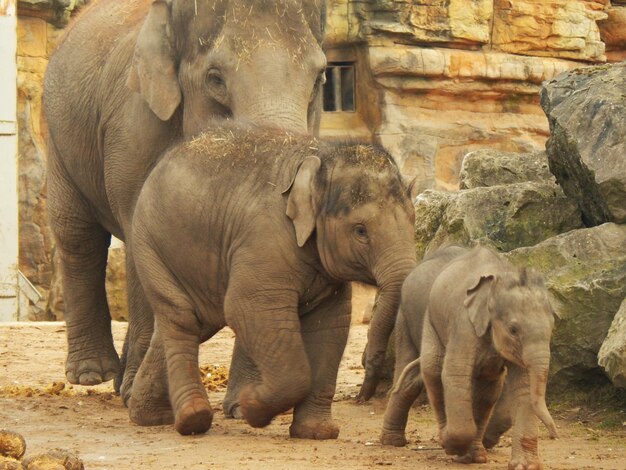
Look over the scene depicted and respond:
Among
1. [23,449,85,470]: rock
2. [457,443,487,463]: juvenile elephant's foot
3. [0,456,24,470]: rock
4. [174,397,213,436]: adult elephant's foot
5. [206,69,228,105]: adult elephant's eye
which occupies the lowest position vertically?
[174,397,213,436]: adult elephant's foot

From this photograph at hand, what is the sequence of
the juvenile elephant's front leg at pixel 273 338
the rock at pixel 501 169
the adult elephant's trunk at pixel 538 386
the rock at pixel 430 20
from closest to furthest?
the adult elephant's trunk at pixel 538 386 < the juvenile elephant's front leg at pixel 273 338 < the rock at pixel 501 169 < the rock at pixel 430 20

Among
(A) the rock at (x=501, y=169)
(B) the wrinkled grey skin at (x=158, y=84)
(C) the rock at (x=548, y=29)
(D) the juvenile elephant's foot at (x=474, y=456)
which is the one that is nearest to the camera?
(D) the juvenile elephant's foot at (x=474, y=456)

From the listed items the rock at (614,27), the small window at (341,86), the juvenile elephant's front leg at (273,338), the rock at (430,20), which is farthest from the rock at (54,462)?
the rock at (614,27)

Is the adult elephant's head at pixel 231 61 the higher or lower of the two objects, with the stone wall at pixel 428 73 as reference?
higher

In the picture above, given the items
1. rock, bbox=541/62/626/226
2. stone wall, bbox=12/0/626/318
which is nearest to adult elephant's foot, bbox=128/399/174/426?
rock, bbox=541/62/626/226

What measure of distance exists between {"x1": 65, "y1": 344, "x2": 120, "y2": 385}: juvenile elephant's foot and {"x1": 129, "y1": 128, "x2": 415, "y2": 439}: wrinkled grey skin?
2.03 meters

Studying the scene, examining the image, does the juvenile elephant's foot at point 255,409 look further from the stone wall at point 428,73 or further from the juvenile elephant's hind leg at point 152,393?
the stone wall at point 428,73

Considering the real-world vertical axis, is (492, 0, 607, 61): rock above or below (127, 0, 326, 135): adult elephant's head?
below

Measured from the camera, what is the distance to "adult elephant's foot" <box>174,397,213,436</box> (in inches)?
265

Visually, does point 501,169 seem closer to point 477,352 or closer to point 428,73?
point 477,352

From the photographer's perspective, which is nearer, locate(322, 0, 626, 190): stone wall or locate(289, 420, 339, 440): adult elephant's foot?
locate(289, 420, 339, 440): adult elephant's foot

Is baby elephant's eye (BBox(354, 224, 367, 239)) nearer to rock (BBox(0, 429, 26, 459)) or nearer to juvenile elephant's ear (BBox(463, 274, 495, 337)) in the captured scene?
juvenile elephant's ear (BBox(463, 274, 495, 337))

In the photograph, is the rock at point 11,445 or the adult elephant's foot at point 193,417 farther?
the adult elephant's foot at point 193,417

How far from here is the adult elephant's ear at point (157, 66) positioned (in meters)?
7.80
